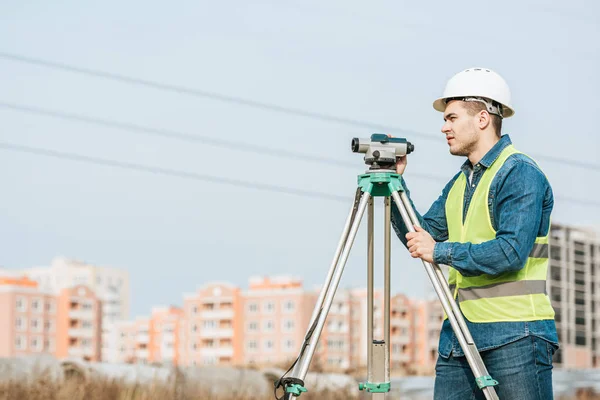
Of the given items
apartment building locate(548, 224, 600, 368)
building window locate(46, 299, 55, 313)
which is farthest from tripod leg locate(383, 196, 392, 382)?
apartment building locate(548, 224, 600, 368)

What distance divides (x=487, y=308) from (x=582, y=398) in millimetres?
7220

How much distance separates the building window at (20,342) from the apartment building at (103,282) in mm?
30005

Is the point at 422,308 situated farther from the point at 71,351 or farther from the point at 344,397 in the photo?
the point at 344,397

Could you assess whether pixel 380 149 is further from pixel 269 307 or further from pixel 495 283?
pixel 269 307

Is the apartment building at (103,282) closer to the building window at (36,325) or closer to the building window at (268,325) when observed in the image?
the building window at (36,325)

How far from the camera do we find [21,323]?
107 meters

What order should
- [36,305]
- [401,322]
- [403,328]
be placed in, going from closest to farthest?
[36,305]
[401,322]
[403,328]

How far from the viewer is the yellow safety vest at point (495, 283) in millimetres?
3520

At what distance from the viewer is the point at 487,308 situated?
3.57m

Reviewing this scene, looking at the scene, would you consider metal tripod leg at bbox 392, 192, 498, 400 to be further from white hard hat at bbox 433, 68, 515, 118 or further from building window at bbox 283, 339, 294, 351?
building window at bbox 283, 339, 294, 351

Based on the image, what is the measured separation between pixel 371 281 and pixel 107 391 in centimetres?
565

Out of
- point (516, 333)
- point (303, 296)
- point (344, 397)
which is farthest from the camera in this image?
point (303, 296)

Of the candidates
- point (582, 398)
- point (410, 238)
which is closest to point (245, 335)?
point (582, 398)

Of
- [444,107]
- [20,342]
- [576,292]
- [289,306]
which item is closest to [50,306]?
[20,342]
